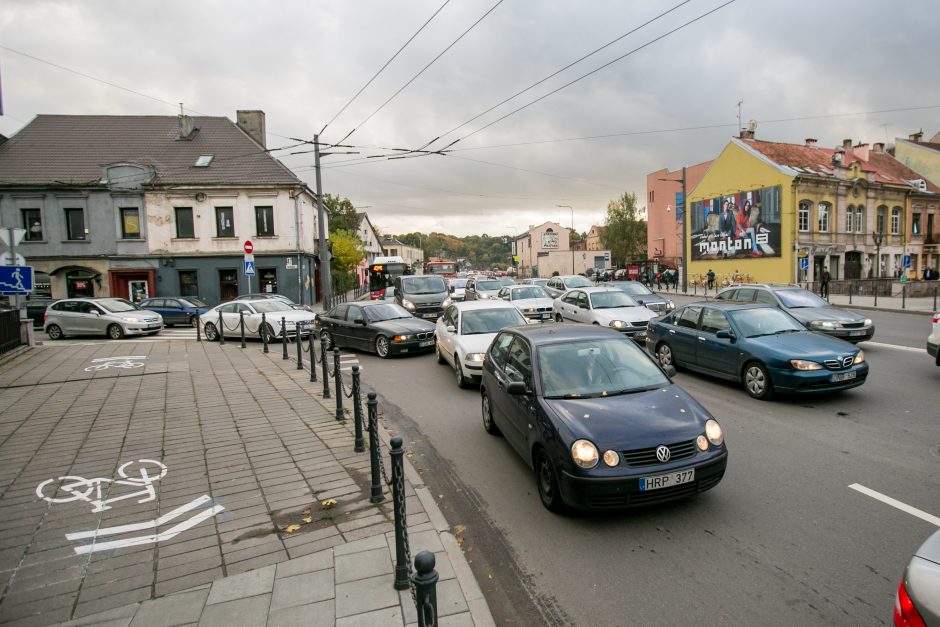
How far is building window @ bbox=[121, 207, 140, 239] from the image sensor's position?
29484 millimetres

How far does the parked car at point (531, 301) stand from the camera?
57.8 ft

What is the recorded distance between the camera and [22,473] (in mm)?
5699

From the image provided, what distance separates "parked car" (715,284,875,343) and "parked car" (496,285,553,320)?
601 centimetres

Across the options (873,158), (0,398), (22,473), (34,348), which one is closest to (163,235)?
(34,348)

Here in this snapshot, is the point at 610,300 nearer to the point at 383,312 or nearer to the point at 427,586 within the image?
the point at 383,312

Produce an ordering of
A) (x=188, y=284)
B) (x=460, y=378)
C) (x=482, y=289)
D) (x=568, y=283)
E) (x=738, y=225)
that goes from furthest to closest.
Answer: (x=738, y=225), (x=188, y=284), (x=482, y=289), (x=568, y=283), (x=460, y=378)

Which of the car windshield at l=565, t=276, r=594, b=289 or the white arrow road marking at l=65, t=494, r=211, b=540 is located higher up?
the car windshield at l=565, t=276, r=594, b=289

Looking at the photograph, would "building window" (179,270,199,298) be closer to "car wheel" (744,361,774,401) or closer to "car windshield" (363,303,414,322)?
"car windshield" (363,303,414,322)

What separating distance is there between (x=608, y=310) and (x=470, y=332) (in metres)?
5.33

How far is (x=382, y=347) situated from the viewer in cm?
1336

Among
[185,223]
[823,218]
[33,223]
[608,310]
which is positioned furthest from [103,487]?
[823,218]

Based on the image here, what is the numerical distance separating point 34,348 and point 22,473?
40.4ft

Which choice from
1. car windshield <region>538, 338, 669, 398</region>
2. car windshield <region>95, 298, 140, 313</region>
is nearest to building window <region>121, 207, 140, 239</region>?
car windshield <region>95, 298, 140, 313</region>

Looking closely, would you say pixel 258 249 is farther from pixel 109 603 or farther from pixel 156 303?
pixel 109 603
